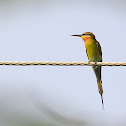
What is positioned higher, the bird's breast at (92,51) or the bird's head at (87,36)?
the bird's head at (87,36)

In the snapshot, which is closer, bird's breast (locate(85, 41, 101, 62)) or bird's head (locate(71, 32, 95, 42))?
bird's breast (locate(85, 41, 101, 62))

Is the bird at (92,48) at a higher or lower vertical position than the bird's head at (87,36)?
lower

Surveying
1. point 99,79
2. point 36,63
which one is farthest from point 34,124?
point 99,79

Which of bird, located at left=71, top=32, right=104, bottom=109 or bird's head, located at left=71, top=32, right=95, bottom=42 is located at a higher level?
bird's head, located at left=71, top=32, right=95, bottom=42

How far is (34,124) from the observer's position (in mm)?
1211

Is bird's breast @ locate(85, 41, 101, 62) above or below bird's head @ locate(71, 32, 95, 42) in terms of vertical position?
below

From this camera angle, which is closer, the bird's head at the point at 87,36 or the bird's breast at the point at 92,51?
the bird's breast at the point at 92,51

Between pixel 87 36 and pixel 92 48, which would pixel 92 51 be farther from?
pixel 87 36

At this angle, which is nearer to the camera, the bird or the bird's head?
the bird

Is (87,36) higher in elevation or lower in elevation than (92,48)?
higher

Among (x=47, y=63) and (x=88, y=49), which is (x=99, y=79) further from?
(x=47, y=63)

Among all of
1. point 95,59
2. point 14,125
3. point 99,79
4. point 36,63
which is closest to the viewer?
point 14,125

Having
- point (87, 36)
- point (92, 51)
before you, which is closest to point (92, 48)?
point (92, 51)

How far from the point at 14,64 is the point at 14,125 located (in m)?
0.69
